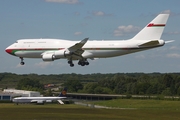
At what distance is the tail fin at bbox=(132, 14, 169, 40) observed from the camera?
286 feet

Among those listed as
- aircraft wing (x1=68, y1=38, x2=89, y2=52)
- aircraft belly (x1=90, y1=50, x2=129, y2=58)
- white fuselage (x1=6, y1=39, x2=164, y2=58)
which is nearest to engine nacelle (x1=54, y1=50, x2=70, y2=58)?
aircraft wing (x1=68, y1=38, x2=89, y2=52)

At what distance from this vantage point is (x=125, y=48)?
8538 cm

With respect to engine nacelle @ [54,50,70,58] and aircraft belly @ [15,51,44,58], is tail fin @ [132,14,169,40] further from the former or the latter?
aircraft belly @ [15,51,44,58]

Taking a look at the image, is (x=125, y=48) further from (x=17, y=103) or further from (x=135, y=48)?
(x=17, y=103)

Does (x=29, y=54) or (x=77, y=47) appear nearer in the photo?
(x=77, y=47)

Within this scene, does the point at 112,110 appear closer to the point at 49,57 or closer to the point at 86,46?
the point at 86,46

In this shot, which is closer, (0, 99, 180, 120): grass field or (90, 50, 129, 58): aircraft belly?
(90, 50, 129, 58): aircraft belly

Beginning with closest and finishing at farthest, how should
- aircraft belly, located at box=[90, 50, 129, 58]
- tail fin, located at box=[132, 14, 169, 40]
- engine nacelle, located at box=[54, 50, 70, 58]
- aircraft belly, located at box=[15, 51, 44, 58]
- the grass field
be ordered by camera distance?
aircraft belly, located at box=[90, 50, 129, 58] → tail fin, located at box=[132, 14, 169, 40] → engine nacelle, located at box=[54, 50, 70, 58] → aircraft belly, located at box=[15, 51, 44, 58] → the grass field

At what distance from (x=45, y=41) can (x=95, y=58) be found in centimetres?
1011

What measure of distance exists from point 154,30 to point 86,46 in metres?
12.1

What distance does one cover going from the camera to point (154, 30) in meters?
87.6

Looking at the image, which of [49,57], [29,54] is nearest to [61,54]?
[49,57]

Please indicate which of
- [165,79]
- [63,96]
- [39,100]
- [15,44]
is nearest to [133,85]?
[165,79]

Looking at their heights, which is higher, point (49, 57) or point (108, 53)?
point (108, 53)
